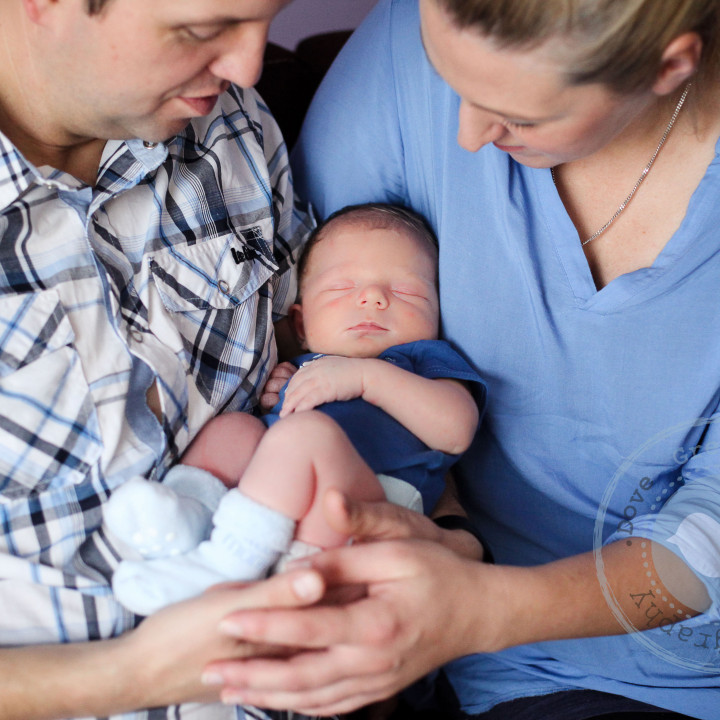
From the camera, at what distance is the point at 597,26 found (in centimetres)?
93

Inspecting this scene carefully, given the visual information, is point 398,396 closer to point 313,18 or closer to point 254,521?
point 254,521

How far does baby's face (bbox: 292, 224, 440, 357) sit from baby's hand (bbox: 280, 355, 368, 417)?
0.51 ft

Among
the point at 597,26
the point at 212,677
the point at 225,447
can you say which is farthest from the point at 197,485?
the point at 597,26

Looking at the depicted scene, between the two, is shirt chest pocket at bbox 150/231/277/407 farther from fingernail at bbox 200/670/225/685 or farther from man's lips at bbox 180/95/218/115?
fingernail at bbox 200/670/225/685

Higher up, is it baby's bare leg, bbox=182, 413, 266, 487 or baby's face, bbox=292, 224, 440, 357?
baby's face, bbox=292, 224, 440, 357

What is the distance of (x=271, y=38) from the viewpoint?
8.40 ft

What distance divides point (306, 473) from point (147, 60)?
1.99 feet

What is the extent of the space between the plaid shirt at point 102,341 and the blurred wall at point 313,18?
4.38 ft

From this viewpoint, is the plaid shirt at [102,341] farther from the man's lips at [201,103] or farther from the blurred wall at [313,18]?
the blurred wall at [313,18]

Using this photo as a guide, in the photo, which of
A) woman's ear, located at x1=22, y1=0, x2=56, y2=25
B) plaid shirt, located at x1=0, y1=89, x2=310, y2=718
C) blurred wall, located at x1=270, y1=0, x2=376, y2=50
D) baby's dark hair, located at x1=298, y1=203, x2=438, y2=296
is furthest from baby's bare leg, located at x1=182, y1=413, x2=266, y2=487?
blurred wall, located at x1=270, y1=0, x2=376, y2=50

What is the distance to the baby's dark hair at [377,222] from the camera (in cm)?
151

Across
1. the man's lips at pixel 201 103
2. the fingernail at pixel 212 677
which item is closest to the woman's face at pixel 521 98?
the man's lips at pixel 201 103

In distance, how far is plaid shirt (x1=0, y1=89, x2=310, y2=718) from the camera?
1061mm

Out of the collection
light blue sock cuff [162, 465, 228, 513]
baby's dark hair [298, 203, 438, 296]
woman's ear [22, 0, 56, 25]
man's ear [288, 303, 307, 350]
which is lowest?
light blue sock cuff [162, 465, 228, 513]
